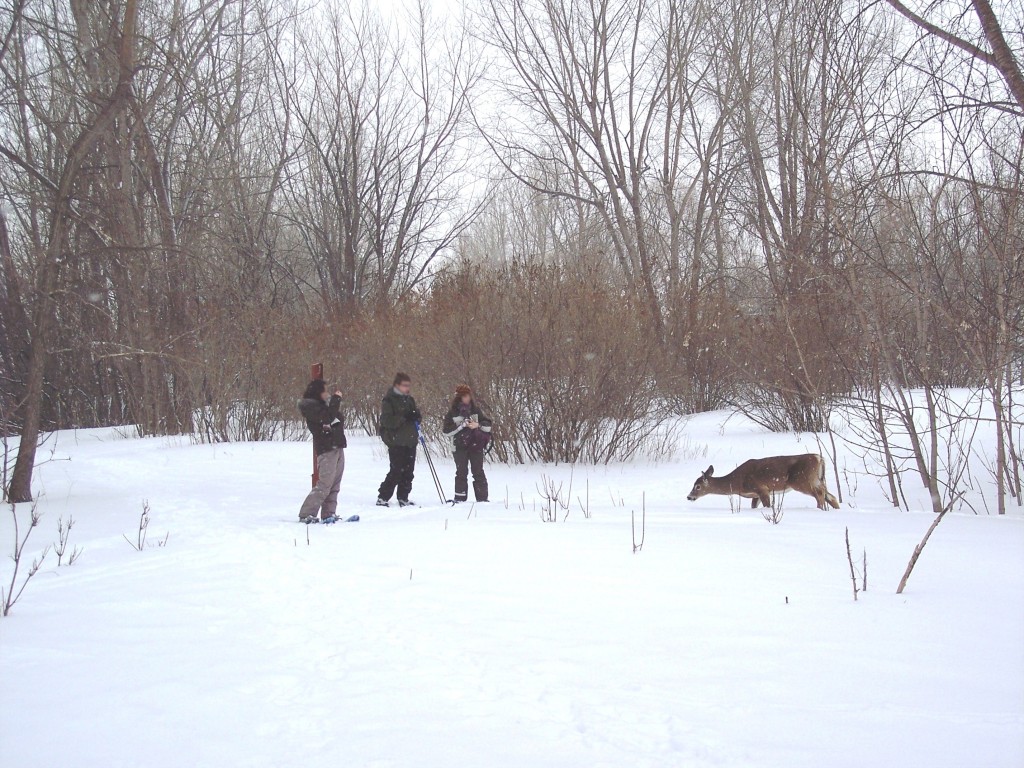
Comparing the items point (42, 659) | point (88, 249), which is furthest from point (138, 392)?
point (42, 659)

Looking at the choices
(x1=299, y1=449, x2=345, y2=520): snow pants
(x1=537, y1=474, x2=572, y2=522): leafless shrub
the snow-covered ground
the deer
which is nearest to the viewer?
the snow-covered ground

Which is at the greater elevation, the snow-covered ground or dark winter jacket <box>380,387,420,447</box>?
dark winter jacket <box>380,387,420,447</box>

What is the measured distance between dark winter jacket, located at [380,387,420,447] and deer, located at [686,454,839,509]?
3.70 meters

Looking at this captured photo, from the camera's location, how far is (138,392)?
1770 cm

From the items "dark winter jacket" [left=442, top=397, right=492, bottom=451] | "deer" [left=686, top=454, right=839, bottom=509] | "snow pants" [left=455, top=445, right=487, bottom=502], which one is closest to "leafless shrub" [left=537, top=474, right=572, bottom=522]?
"snow pants" [left=455, top=445, right=487, bottom=502]

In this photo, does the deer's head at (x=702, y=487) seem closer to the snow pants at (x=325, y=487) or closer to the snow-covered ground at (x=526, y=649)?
the snow-covered ground at (x=526, y=649)

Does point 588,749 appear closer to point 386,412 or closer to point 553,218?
point 386,412

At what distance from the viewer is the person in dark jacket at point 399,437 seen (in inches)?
346

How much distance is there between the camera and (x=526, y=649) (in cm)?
333

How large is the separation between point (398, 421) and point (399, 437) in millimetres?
190

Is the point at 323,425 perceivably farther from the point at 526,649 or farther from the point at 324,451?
the point at 526,649

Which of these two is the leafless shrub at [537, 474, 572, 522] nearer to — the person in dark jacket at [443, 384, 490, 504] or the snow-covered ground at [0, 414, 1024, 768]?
the snow-covered ground at [0, 414, 1024, 768]

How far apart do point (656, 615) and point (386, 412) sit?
564 cm

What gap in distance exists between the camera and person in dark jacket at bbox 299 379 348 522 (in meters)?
7.69
